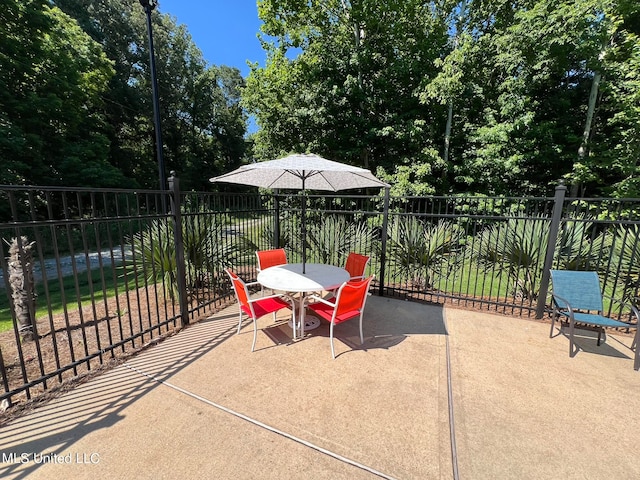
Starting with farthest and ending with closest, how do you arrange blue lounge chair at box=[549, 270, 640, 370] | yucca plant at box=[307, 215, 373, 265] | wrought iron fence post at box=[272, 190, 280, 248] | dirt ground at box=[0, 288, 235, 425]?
yucca plant at box=[307, 215, 373, 265] → wrought iron fence post at box=[272, 190, 280, 248] → blue lounge chair at box=[549, 270, 640, 370] → dirt ground at box=[0, 288, 235, 425]

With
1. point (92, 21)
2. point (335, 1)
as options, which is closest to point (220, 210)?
point (335, 1)

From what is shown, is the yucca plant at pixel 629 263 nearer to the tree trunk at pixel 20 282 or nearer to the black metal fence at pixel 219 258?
the black metal fence at pixel 219 258

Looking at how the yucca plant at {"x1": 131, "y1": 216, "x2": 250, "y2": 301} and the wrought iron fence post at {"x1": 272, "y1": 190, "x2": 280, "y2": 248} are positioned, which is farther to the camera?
the wrought iron fence post at {"x1": 272, "y1": 190, "x2": 280, "y2": 248}

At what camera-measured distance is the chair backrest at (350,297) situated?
290 cm

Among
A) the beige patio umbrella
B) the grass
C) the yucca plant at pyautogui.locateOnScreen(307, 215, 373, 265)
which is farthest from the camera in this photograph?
the yucca plant at pyautogui.locateOnScreen(307, 215, 373, 265)

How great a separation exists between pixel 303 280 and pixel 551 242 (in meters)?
3.46

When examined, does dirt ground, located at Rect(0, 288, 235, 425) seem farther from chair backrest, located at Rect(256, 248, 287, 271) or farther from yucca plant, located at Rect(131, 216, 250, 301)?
chair backrest, located at Rect(256, 248, 287, 271)

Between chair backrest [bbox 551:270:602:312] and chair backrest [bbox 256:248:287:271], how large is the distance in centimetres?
374

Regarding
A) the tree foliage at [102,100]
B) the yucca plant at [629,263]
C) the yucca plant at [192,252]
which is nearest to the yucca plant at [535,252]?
the yucca plant at [629,263]

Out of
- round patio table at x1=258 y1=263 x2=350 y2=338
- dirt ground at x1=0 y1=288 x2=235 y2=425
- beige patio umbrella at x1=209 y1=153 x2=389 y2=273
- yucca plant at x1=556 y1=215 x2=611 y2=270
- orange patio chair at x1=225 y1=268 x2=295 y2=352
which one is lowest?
dirt ground at x1=0 y1=288 x2=235 y2=425

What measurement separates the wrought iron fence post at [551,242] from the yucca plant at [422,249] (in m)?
1.62

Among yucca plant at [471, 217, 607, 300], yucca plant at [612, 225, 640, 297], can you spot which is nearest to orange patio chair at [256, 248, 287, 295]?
yucca plant at [471, 217, 607, 300]

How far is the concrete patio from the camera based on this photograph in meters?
1.79

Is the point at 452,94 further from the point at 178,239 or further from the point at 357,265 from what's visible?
the point at 178,239
